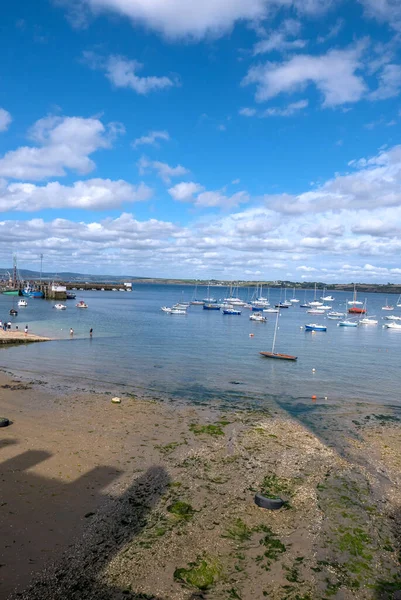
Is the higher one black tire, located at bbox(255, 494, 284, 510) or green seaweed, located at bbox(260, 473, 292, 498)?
black tire, located at bbox(255, 494, 284, 510)

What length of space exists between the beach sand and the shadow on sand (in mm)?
42

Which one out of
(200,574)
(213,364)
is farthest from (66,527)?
(213,364)

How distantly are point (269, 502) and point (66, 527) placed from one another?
6498 millimetres

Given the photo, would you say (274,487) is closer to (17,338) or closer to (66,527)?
(66,527)

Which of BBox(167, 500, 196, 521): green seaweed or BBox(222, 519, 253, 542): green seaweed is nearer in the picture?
BBox(222, 519, 253, 542): green seaweed

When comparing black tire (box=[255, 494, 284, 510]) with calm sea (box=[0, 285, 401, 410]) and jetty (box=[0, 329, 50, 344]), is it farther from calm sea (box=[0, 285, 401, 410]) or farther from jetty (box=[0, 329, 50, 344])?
jetty (box=[0, 329, 50, 344])

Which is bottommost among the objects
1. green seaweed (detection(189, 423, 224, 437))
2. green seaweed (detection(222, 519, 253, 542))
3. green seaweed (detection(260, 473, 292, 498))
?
green seaweed (detection(189, 423, 224, 437))

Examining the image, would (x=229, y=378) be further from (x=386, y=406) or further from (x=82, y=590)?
(x=82, y=590)

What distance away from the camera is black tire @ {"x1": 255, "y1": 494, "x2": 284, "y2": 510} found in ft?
45.5

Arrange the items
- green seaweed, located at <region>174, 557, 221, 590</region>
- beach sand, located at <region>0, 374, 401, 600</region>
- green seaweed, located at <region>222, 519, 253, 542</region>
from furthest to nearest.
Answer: green seaweed, located at <region>222, 519, 253, 542</region> → beach sand, located at <region>0, 374, 401, 600</region> → green seaweed, located at <region>174, 557, 221, 590</region>

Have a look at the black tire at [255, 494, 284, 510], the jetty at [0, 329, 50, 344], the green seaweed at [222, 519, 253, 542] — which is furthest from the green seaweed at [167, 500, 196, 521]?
the jetty at [0, 329, 50, 344]

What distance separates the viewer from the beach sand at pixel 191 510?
1043cm

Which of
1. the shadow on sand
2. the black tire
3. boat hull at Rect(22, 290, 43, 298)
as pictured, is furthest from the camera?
boat hull at Rect(22, 290, 43, 298)

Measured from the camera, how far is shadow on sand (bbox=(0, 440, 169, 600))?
32.5 ft
